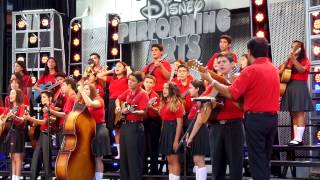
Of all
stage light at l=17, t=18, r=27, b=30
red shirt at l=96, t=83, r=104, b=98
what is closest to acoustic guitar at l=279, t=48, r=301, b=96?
red shirt at l=96, t=83, r=104, b=98

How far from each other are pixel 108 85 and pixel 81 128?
81.7 inches

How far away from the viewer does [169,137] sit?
9406 mm

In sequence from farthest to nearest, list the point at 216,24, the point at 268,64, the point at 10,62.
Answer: the point at 10,62
the point at 216,24
the point at 268,64

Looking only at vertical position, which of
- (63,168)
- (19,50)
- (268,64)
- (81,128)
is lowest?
(63,168)

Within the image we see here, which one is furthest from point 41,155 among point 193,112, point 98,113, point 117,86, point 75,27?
point 75,27

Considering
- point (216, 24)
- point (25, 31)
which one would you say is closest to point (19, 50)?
point (25, 31)

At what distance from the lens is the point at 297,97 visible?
9586mm

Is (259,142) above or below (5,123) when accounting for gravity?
below

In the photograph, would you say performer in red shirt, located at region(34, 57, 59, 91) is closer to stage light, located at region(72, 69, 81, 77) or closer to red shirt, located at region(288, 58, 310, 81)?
stage light, located at region(72, 69, 81, 77)

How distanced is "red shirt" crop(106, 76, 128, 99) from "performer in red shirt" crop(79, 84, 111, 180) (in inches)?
33.8

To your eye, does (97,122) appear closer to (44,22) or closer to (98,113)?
(98,113)

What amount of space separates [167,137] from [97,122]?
134 centimetres

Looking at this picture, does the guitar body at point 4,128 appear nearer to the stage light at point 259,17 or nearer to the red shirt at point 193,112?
the red shirt at point 193,112

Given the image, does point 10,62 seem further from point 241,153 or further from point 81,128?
point 241,153
